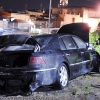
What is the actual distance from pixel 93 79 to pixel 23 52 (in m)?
2.68

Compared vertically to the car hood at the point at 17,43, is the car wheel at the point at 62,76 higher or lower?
lower

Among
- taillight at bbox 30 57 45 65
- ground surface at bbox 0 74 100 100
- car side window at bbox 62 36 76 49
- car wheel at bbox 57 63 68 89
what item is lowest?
ground surface at bbox 0 74 100 100

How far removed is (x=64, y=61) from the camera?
6.56 m

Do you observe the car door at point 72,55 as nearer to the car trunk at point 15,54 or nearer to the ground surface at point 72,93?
the ground surface at point 72,93

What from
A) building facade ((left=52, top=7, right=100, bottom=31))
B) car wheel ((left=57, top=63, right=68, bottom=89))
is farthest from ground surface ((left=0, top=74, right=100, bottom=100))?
building facade ((left=52, top=7, right=100, bottom=31))

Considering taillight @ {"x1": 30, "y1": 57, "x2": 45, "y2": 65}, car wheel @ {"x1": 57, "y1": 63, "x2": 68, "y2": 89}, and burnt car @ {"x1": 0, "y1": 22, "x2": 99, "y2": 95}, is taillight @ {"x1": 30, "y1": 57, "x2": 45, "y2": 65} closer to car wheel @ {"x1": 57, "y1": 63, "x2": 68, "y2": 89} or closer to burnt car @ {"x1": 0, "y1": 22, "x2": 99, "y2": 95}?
burnt car @ {"x1": 0, "y1": 22, "x2": 99, "y2": 95}

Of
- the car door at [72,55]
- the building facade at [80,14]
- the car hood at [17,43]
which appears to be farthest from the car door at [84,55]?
the building facade at [80,14]

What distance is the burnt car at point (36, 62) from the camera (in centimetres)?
578

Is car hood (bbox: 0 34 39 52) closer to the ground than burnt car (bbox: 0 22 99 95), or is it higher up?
higher up

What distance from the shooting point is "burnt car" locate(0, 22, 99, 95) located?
5.78m

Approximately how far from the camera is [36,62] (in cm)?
590

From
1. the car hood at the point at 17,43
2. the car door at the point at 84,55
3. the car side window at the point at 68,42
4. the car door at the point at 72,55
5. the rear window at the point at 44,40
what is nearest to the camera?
the car hood at the point at 17,43

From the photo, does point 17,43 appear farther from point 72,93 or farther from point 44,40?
point 72,93

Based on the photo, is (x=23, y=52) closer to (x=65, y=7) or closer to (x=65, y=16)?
(x=65, y=16)
